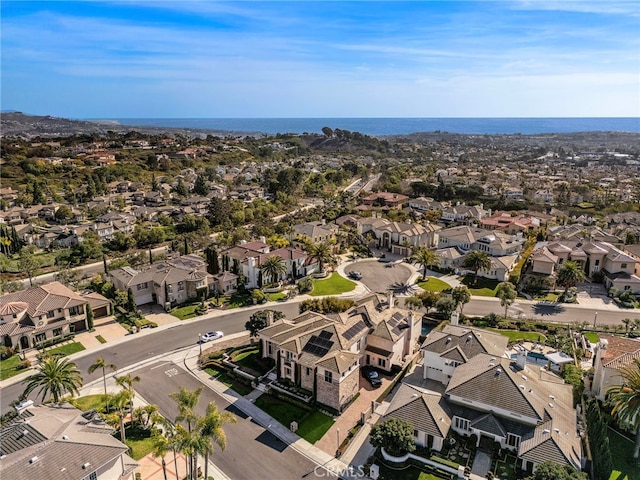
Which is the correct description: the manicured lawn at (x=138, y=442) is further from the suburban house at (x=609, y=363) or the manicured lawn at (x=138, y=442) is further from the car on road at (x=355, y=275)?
the car on road at (x=355, y=275)

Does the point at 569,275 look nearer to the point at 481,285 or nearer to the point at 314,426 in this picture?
the point at 481,285

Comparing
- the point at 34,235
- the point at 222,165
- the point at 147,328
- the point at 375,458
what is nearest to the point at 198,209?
the point at 34,235

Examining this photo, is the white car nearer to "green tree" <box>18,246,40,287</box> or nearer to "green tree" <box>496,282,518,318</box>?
"green tree" <box>18,246,40,287</box>

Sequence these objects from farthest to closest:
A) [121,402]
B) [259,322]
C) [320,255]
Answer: [320,255] → [259,322] → [121,402]

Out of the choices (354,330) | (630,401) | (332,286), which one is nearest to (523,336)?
(630,401)

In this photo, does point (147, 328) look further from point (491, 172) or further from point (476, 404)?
point (491, 172)

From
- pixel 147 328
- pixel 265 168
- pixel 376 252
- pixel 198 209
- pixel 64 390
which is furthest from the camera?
pixel 265 168

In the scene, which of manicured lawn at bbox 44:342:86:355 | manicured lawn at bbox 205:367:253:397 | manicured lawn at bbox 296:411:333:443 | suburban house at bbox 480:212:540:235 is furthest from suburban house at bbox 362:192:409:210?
manicured lawn at bbox 296:411:333:443
